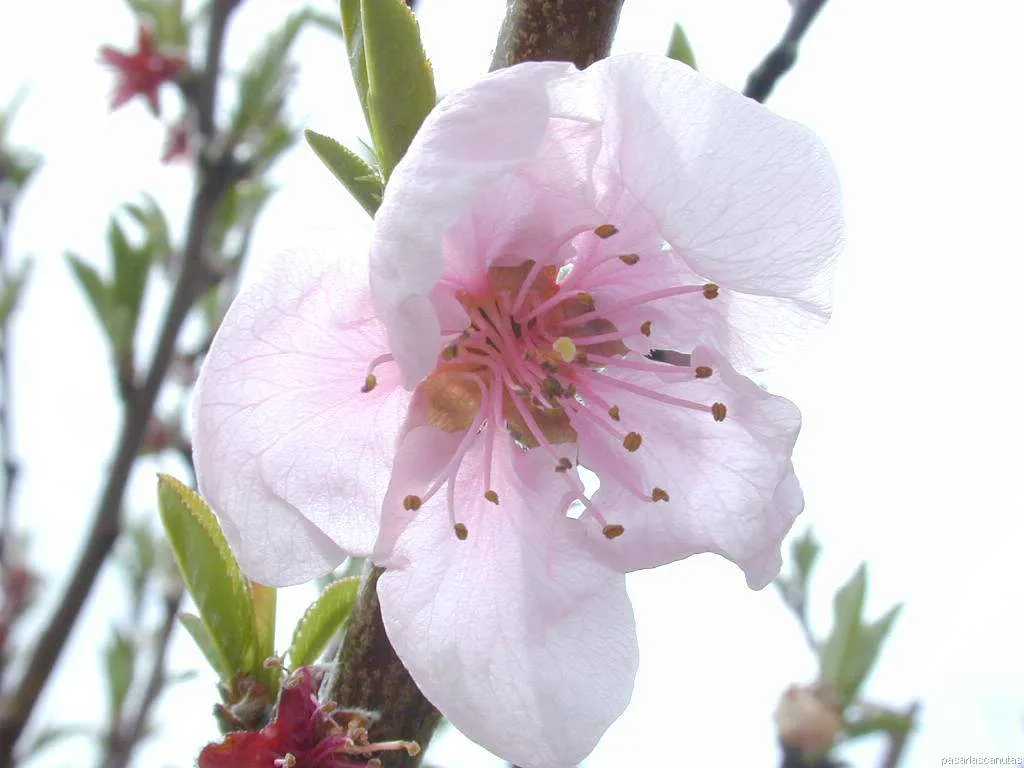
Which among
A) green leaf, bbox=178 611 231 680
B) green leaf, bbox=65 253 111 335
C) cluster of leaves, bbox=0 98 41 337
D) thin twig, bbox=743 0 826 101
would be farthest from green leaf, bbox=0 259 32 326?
thin twig, bbox=743 0 826 101

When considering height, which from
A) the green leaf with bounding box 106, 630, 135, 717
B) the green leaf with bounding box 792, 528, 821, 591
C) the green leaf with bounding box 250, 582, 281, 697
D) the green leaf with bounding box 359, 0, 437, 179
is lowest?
the green leaf with bounding box 106, 630, 135, 717

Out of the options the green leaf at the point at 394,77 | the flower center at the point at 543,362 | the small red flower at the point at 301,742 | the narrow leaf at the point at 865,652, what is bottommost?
the narrow leaf at the point at 865,652

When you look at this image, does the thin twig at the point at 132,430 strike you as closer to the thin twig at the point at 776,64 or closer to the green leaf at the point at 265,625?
the green leaf at the point at 265,625

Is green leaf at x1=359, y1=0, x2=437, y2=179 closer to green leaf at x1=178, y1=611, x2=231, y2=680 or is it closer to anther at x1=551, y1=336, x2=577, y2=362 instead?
anther at x1=551, y1=336, x2=577, y2=362

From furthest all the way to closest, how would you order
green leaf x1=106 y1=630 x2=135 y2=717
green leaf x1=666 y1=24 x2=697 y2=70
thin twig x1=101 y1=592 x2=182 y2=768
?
green leaf x1=106 y1=630 x2=135 y2=717 < thin twig x1=101 y1=592 x2=182 y2=768 < green leaf x1=666 y1=24 x2=697 y2=70

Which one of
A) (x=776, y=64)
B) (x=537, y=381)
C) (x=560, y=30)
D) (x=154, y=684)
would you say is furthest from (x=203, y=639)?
(x=154, y=684)

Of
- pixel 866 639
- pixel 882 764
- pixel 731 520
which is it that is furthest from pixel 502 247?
pixel 882 764

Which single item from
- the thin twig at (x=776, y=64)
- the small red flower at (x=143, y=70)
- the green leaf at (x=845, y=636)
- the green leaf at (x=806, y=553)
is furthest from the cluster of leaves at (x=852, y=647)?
the small red flower at (x=143, y=70)
